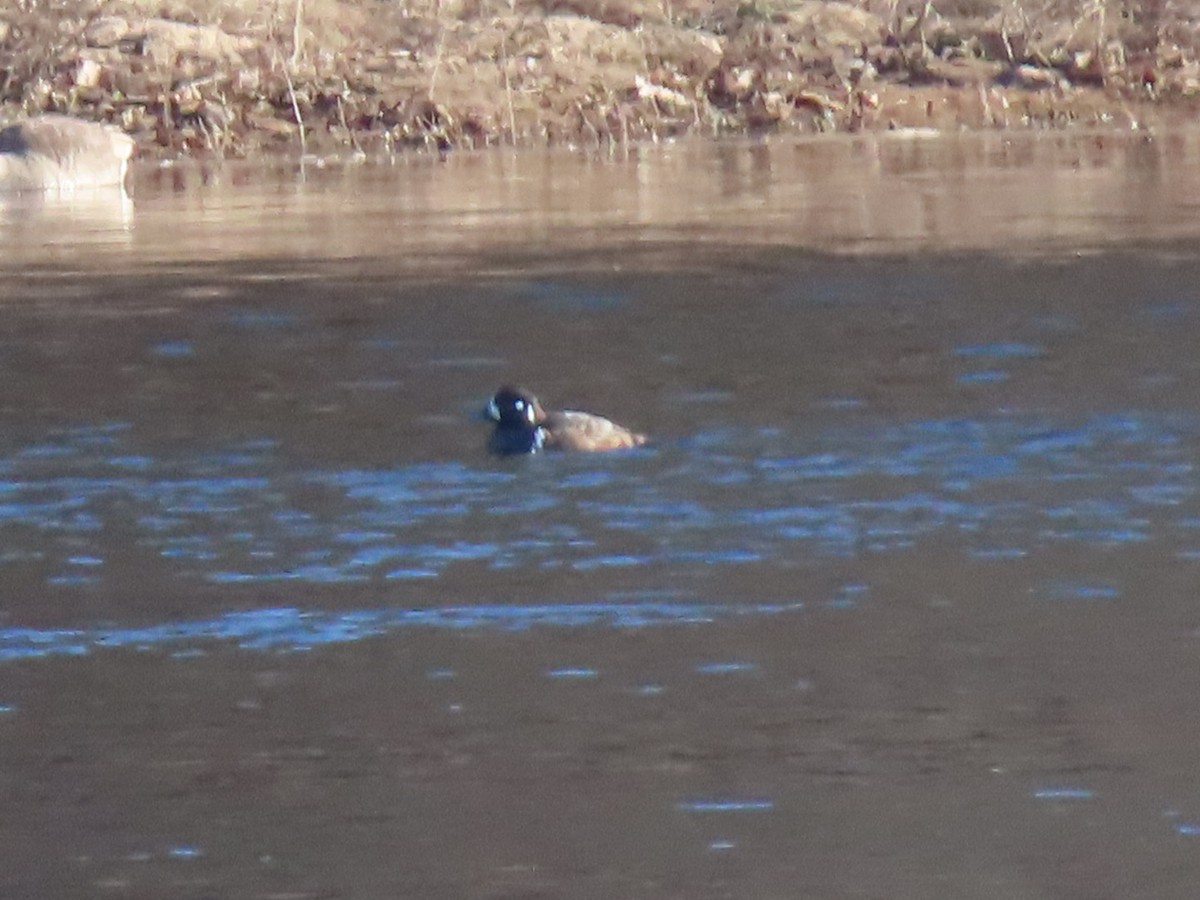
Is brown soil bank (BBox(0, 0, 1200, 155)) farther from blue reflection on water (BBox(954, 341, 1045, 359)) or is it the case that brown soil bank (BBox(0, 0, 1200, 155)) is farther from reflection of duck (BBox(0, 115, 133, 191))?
blue reflection on water (BBox(954, 341, 1045, 359))

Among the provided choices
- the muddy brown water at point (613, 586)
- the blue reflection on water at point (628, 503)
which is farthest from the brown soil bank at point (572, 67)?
the blue reflection on water at point (628, 503)

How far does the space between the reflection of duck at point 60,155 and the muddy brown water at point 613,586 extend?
32.4ft

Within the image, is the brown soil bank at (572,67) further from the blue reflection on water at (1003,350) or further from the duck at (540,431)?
the duck at (540,431)

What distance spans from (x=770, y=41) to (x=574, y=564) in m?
28.1

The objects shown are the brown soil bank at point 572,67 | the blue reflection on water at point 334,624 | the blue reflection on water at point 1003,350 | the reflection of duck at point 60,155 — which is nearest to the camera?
the blue reflection on water at point 334,624

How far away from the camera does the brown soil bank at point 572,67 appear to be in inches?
1332

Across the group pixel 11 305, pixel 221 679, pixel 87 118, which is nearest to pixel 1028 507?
pixel 221 679

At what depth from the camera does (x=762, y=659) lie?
8422 mm

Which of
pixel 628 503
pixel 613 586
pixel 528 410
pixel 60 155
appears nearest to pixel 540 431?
pixel 528 410

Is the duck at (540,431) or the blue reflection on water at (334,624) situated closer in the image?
the blue reflection on water at (334,624)

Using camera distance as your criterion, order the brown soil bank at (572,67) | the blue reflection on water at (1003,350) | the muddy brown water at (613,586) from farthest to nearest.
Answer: the brown soil bank at (572,67)
the blue reflection on water at (1003,350)
the muddy brown water at (613,586)

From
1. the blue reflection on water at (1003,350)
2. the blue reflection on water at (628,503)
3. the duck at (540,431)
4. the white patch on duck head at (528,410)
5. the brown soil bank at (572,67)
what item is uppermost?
the brown soil bank at (572,67)

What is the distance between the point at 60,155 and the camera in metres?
28.9

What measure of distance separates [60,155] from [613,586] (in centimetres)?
2044
